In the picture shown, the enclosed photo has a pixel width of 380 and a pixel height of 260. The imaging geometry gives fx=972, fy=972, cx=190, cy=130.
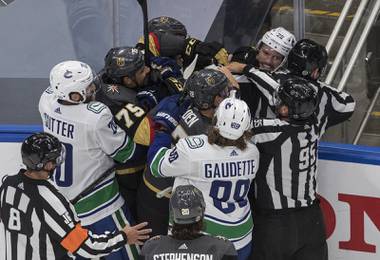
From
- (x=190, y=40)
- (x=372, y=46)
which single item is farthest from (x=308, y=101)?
(x=372, y=46)

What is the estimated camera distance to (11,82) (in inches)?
223

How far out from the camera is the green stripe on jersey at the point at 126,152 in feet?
13.9

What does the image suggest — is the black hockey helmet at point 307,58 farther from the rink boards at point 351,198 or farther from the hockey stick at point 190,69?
the hockey stick at point 190,69

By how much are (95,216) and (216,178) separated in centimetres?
73

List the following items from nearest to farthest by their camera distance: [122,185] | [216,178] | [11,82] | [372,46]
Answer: [216,178], [122,185], [372,46], [11,82]

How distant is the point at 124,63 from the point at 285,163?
32.8 inches

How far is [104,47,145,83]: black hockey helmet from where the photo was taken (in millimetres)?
4297

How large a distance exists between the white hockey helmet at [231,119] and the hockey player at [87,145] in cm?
53

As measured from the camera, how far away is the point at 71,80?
411cm

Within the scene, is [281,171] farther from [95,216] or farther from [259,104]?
[95,216]

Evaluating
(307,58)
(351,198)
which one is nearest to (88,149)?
(307,58)

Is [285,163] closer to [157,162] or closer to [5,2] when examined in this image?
[157,162]

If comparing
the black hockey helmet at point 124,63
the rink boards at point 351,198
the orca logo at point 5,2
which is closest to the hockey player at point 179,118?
the black hockey helmet at point 124,63

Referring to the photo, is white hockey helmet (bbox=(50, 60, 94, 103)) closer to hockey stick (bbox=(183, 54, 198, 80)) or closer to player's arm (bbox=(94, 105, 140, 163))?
player's arm (bbox=(94, 105, 140, 163))
